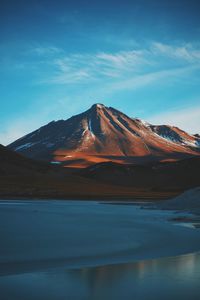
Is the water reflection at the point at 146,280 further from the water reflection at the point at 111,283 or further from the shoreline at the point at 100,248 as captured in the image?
the shoreline at the point at 100,248

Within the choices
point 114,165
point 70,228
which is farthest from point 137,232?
point 114,165

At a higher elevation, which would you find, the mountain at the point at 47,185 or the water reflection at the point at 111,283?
the mountain at the point at 47,185

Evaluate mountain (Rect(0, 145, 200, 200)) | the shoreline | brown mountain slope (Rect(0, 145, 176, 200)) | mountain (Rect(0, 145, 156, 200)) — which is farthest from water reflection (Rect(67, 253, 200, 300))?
mountain (Rect(0, 145, 200, 200))

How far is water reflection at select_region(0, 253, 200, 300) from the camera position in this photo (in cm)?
932

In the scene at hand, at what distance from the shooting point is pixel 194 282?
10562 mm

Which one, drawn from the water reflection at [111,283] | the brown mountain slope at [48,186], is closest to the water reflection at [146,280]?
the water reflection at [111,283]

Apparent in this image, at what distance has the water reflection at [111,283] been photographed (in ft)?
30.6

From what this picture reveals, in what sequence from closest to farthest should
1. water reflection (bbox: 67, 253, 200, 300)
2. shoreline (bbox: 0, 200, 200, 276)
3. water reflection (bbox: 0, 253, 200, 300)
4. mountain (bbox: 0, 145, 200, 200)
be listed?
water reflection (bbox: 0, 253, 200, 300) → water reflection (bbox: 67, 253, 200, 300) → shoreline (bbox: 0, 200, 200, 276) → mountain (bbox: 0, 145, 200, 200)

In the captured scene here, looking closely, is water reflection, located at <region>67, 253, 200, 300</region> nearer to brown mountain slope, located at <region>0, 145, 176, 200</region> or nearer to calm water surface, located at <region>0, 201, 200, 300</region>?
calm water surface, located at <region>0, 201, 200, 300</region>

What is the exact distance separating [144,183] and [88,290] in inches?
5016

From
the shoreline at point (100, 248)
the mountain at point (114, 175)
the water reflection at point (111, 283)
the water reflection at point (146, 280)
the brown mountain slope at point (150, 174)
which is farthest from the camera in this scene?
the brown mountain slope at point (150, 174)

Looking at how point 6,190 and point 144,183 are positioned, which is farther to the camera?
point 144,183

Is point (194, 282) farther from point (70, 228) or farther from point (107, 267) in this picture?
point (70, 228)

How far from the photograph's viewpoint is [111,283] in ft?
34.5
